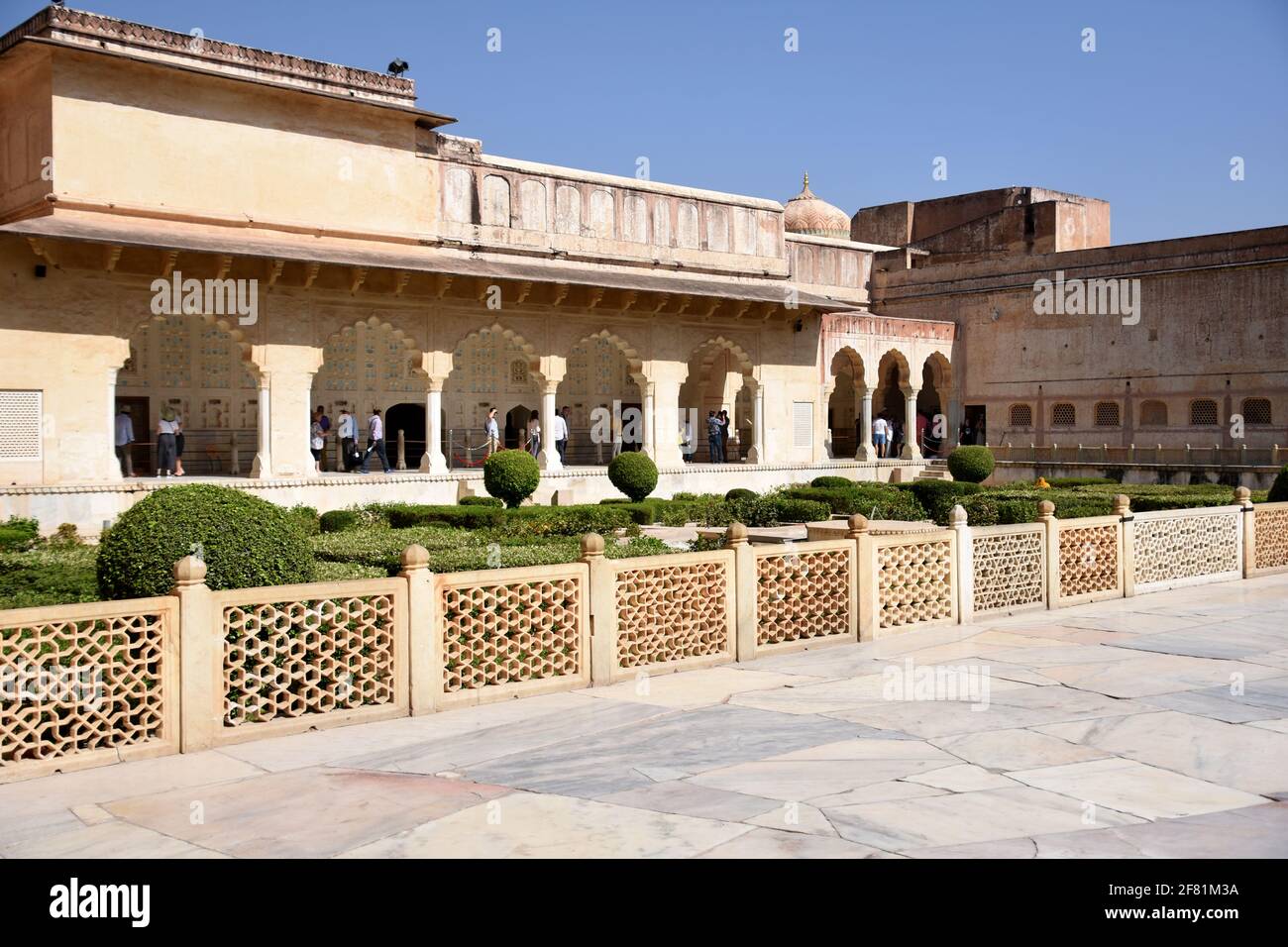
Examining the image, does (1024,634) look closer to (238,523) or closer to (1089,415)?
(238,523)

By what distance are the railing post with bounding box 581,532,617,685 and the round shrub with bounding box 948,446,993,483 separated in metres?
14.5

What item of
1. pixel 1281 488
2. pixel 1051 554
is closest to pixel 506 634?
pixel 1051 554

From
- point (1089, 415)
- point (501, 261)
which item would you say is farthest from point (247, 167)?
point (1089, 415)

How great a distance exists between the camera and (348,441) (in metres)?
19.8

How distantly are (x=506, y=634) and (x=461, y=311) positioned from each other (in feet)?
42.1

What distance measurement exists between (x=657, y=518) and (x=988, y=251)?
18.5 metres

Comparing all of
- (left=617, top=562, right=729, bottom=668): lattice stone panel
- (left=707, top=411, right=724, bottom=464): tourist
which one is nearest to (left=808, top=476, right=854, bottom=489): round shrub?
(left=707, top=411, right=724, bottom=464): tourist

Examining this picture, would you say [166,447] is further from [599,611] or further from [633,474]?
[599,611]

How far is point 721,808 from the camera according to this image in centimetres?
461

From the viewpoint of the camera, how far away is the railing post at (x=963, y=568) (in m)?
9.43

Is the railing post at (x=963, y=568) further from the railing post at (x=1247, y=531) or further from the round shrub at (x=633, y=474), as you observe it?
the round shrub at (x=633, y=474)

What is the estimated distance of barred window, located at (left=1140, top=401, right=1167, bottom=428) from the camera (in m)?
26.4

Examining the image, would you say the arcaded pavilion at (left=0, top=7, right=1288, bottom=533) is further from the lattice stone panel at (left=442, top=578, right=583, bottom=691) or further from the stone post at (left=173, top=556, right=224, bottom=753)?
the stone post at (left=173, top=556, right=224, bottom=753)

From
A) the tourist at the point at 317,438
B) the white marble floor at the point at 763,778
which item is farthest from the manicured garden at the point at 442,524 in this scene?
the tourist at the point at 317,438
